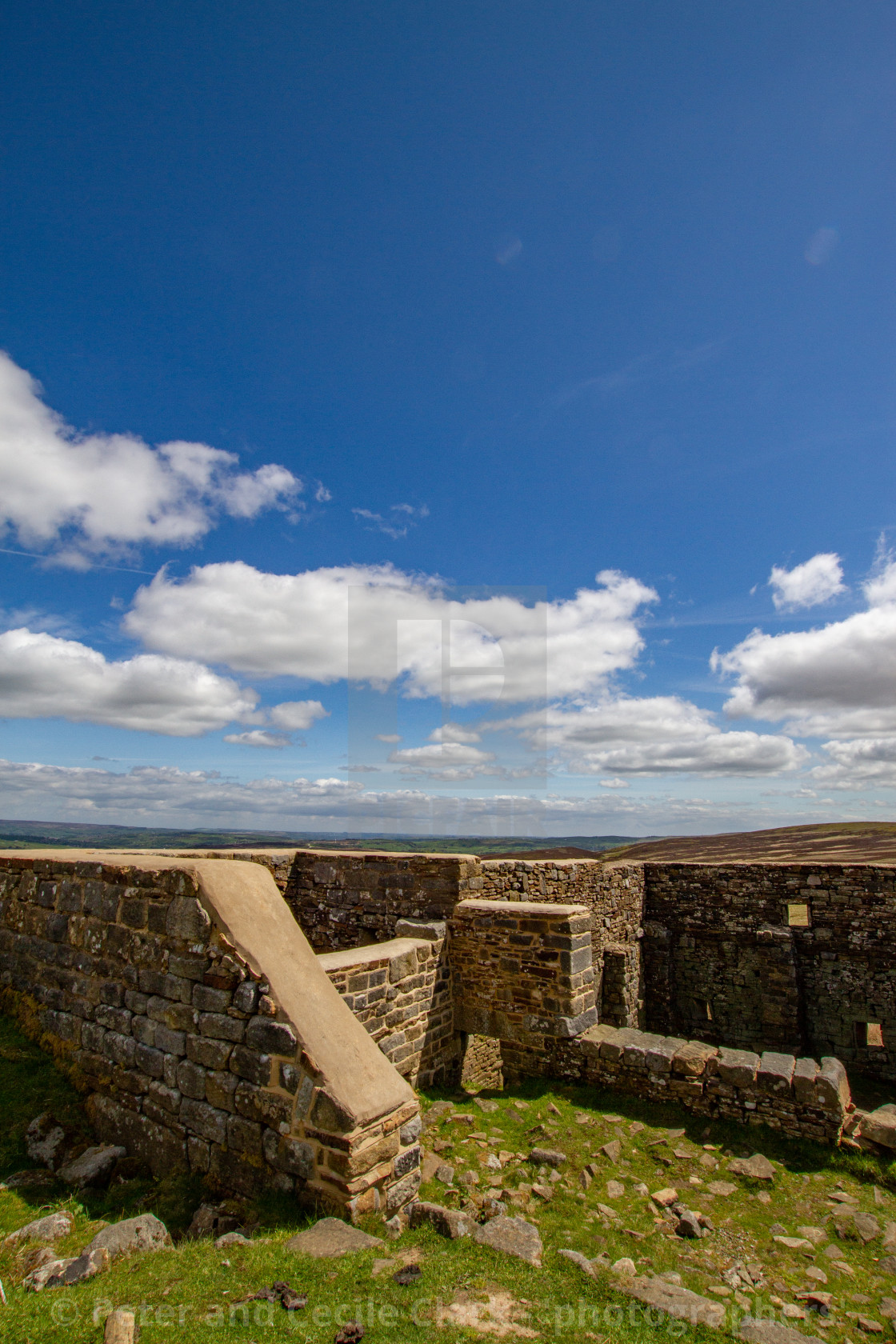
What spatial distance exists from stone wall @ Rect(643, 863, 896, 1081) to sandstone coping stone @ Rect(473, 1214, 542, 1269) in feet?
42.6

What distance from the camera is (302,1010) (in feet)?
15.7

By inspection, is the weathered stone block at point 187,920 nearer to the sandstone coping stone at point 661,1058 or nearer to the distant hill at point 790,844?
the sandstone coping stone at point 661,1058

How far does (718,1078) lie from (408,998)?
4.12m

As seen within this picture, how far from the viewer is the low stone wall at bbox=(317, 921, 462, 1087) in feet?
23.3

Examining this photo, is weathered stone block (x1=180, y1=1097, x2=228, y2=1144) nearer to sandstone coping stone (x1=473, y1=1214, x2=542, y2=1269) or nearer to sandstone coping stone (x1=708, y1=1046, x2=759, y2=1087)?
sandstone coping stone (x1=473, y1=1214, x2=542, y2=1269)

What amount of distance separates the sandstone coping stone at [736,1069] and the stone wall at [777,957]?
8.48 m

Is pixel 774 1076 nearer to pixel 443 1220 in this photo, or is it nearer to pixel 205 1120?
pixel 443 1220

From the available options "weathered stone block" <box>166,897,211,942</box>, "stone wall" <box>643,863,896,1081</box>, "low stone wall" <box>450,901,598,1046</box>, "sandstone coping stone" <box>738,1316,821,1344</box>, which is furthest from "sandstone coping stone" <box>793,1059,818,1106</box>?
"stone wall" <box>643,863,896,1081</box>

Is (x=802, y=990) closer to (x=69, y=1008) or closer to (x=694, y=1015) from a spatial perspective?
(x=694, y=1015)

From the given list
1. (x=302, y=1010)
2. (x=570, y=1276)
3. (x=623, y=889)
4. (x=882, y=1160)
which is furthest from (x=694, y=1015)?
(x=302, y=1010)

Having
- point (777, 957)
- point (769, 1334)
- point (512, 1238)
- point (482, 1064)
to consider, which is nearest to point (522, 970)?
point (482, 1064)

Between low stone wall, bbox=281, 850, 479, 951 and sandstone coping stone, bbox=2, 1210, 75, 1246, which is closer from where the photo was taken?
sandstone coping stone, bbox=2, 1210, 75, 1246

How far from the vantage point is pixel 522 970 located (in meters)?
8.68

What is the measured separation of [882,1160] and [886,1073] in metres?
9.05
